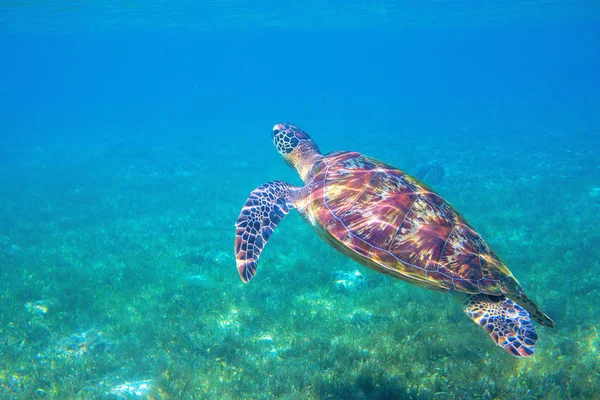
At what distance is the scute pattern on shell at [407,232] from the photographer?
3658 mm

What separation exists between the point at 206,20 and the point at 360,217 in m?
48.6

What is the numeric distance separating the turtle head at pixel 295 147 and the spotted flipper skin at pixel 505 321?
377 cm

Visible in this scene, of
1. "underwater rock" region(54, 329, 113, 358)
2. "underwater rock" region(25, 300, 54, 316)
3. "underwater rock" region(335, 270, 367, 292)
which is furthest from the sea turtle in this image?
"underwater rock" region(25, 300, 54, 316)

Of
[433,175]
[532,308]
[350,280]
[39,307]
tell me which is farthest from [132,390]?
[433,175]

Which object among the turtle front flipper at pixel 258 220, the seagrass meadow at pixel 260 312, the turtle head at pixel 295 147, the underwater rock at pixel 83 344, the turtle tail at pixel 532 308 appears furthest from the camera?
the turtle head at pixel 295 147

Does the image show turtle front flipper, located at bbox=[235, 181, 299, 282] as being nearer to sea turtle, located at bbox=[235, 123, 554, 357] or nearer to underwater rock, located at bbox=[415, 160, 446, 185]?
sea turtle, located at bbox=[235, 123, 554, 357]

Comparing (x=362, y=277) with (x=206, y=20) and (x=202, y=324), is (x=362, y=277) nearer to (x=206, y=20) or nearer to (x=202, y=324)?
(x=202, y=324)

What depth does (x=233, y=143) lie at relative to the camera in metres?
30.9

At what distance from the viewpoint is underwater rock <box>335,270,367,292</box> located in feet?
25.7

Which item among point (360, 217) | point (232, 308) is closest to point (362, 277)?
point (232, 308)

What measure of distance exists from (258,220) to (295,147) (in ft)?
7.85

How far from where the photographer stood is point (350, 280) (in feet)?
26.7

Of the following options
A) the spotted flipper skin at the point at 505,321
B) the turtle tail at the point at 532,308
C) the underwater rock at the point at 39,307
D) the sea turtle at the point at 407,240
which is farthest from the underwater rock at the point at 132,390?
the turtle tail at the point at 532,308

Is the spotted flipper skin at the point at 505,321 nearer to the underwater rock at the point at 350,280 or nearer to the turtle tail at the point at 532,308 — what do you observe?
the turtle tail at the point at 532,308
